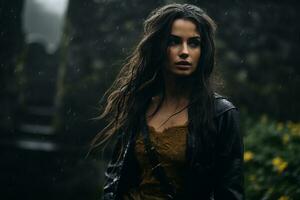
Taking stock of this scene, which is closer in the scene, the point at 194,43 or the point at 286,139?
the point at 194,43

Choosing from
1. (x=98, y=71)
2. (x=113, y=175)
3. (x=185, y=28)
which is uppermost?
(x=185, y=28)

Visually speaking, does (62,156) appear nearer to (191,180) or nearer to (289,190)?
(289,190)

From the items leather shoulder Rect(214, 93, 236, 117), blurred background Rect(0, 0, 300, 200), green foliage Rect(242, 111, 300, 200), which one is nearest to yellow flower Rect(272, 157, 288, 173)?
green foliage Rect(242, 111, 300, 200)

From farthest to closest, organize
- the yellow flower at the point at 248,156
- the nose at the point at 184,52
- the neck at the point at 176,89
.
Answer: the yellow flower at the point at 248,156 < the neck at the point at 176,89 < the nose at the point at 184,52

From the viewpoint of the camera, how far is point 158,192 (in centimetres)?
297

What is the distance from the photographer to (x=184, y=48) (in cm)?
306

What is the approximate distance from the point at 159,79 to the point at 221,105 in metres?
0.54

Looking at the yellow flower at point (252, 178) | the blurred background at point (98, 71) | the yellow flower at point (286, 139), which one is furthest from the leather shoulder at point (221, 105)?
the blurred background at point (98, 71)

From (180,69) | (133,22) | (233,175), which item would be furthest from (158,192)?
(133,22)

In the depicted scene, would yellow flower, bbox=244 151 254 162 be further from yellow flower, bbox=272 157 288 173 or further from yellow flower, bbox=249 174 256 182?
yellow flower, bbox=272 157 288 173

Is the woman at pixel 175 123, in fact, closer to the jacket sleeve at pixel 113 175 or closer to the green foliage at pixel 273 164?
the jacket sleeve at pixel 113 175

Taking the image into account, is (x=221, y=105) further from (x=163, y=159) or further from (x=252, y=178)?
(x=252, y=178)

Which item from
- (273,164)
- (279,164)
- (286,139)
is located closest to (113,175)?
(279,164)

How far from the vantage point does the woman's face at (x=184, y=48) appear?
10.1 feet
